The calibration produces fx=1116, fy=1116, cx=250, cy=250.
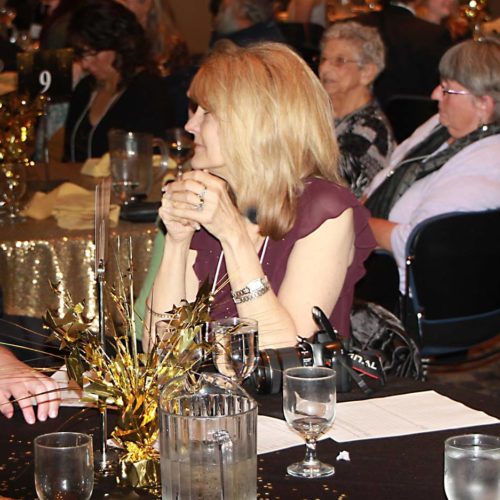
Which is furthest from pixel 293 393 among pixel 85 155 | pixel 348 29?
pixel 85 155

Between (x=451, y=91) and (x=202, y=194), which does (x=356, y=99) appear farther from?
(x=202, y=194)

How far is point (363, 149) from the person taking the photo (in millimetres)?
4695

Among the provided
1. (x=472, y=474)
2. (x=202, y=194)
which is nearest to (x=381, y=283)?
(x=202, y=194)

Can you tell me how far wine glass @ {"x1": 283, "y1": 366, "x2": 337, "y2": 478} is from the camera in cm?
170

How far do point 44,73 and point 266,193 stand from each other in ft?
5.61

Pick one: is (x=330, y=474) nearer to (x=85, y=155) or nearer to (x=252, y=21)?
(x=85, y=155)

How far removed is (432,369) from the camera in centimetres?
461

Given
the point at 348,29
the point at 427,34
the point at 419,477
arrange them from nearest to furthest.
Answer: the point at 419,477
the point at 348,29
the point at 427,34

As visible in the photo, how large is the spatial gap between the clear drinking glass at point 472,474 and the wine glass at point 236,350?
1.59ft

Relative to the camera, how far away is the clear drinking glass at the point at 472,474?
1486mm

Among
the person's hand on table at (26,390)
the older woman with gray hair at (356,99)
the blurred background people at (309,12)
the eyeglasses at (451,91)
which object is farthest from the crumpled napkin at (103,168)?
the blurred background people at (309,12)

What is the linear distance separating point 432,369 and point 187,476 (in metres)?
3.25

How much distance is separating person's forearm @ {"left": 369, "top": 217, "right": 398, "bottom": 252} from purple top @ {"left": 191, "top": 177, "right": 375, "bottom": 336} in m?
1.31

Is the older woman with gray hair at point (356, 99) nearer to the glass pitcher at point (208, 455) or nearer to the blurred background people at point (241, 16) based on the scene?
the blurred background people at point (241, 16)
